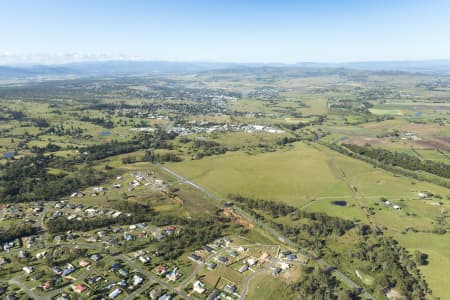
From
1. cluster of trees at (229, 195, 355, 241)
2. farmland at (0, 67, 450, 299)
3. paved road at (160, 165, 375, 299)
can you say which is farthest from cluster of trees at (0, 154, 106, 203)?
cluster of trees at (229, 195, 355, 241)

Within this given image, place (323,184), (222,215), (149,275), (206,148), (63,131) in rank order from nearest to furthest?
(149,275)
(222,215)
(323,184)
(206,148)
(63,131)

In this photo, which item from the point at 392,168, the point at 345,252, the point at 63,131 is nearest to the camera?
the point at 345,252

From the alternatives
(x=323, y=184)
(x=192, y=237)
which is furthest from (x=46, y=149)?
(x=323, y=184)

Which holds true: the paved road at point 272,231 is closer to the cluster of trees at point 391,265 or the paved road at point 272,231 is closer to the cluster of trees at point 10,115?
the cluster of trees at point 391,265

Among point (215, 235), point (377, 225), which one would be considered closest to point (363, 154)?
point (377, 225)

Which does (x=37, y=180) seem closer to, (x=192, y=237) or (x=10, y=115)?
(x=192, y=237)

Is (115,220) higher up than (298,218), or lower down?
higher up

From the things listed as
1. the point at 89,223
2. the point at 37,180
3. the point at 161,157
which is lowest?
the point at 161,157
